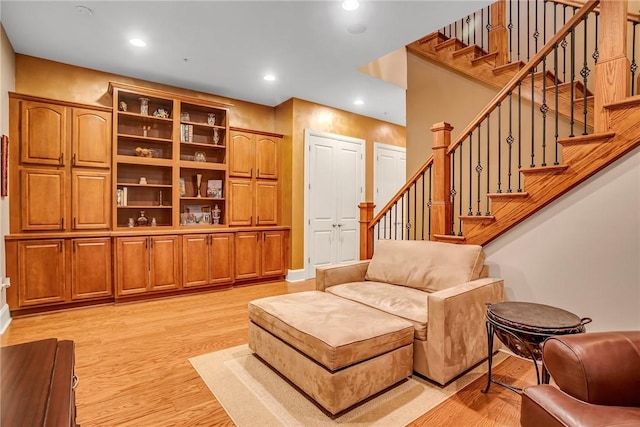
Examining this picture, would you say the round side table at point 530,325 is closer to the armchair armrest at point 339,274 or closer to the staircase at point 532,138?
the staircase at point 532,138

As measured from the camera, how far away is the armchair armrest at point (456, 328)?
2.01 m

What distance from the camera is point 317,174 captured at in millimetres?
5469

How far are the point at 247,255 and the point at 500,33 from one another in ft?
14.5

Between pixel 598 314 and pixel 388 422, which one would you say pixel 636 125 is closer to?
pixel 598 314

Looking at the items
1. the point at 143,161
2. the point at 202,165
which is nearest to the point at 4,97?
the point at 143,161

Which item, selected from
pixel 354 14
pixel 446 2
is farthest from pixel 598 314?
pixel 354 14

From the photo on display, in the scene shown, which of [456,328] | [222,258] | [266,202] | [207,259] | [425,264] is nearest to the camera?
[456,328]

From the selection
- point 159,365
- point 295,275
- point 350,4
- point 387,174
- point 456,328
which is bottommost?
point 159,365

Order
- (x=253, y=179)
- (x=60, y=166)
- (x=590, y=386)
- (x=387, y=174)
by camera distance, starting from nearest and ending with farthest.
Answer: (x=590, y=386), (x=60, y=166), (x=253, y=179), (x=387, y=174)

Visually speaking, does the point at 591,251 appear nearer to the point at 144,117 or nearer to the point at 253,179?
the point at 253,179

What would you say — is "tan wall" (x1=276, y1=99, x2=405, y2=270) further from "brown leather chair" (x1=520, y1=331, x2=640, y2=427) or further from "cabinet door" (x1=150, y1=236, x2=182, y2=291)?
"brown leather chair" (x1=520, y1=331, x2=640, y2=427)

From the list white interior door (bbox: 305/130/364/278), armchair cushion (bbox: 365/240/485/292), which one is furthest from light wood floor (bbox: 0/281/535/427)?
white interior door (bbox: 305/130/364/278)

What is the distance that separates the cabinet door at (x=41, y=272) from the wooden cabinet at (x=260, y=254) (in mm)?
2007

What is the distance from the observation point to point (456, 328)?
6.78ft
